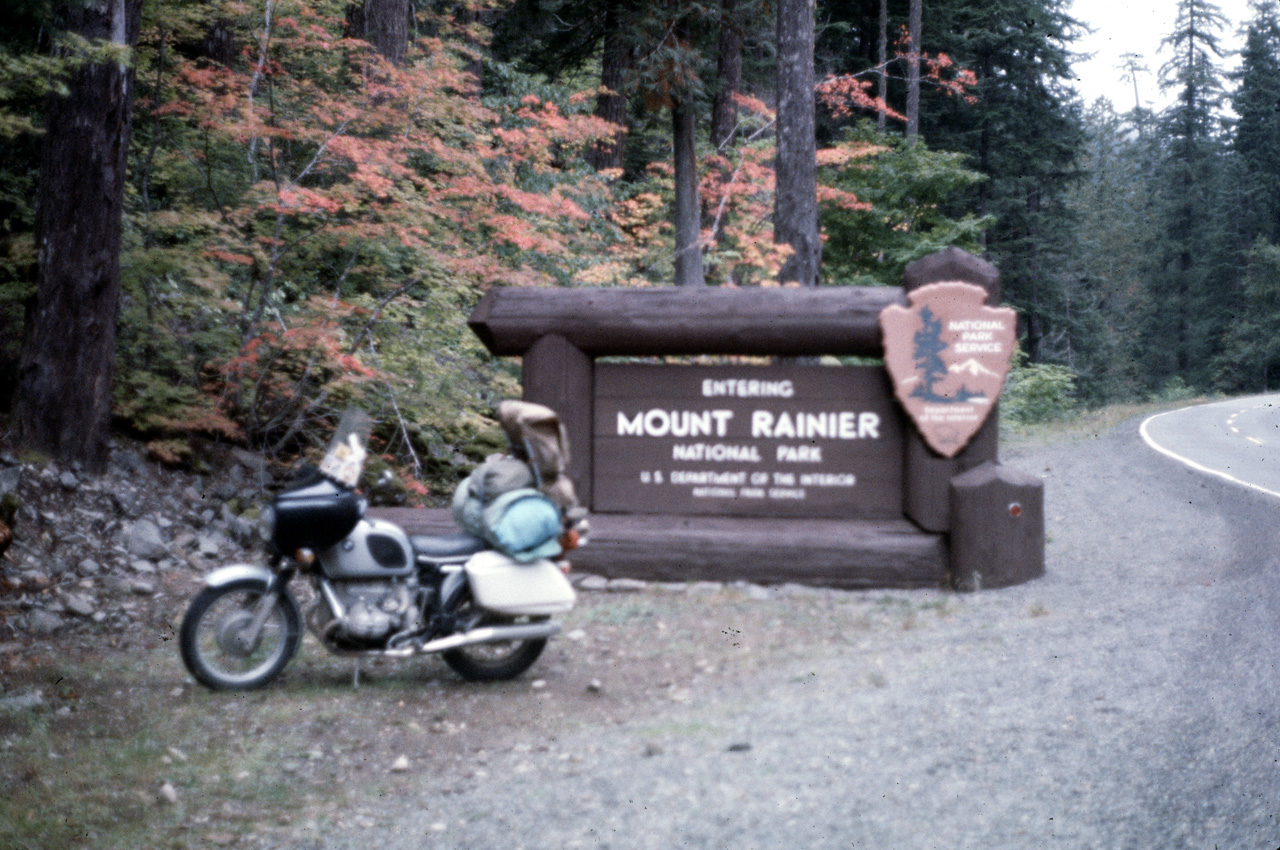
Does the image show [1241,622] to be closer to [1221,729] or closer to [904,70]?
[1221,729]

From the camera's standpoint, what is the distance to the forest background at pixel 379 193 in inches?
338

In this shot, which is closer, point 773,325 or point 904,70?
point 773,325

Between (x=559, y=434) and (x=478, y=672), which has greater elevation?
(x=559, y=434)

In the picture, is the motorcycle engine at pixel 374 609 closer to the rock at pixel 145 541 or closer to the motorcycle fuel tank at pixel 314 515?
the motorcycle fuel tank at pixel 314 515

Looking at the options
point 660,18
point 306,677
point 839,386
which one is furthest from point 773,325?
point 660,18

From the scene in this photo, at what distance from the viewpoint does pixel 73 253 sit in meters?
8.48

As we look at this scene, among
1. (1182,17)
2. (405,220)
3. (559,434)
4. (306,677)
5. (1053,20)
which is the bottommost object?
(306,677)

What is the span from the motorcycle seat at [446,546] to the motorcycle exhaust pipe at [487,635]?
0.41m

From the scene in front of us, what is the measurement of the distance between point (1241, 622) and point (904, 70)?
2681cm

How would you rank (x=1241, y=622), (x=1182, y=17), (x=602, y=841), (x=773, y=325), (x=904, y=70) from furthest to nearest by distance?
1. (x=1182, y=17)
2. (x=904, y=70)
3. (x=773, y=325)
4. (x=1241, y=622)
5. (x=602, y=841)

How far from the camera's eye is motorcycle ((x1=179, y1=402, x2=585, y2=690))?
17.2 ft

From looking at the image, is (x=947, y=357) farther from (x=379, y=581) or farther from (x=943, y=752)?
(x=379, y=581)

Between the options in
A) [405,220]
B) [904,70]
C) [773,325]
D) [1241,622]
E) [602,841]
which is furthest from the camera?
[904,70]

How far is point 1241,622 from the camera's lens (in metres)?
5.79
